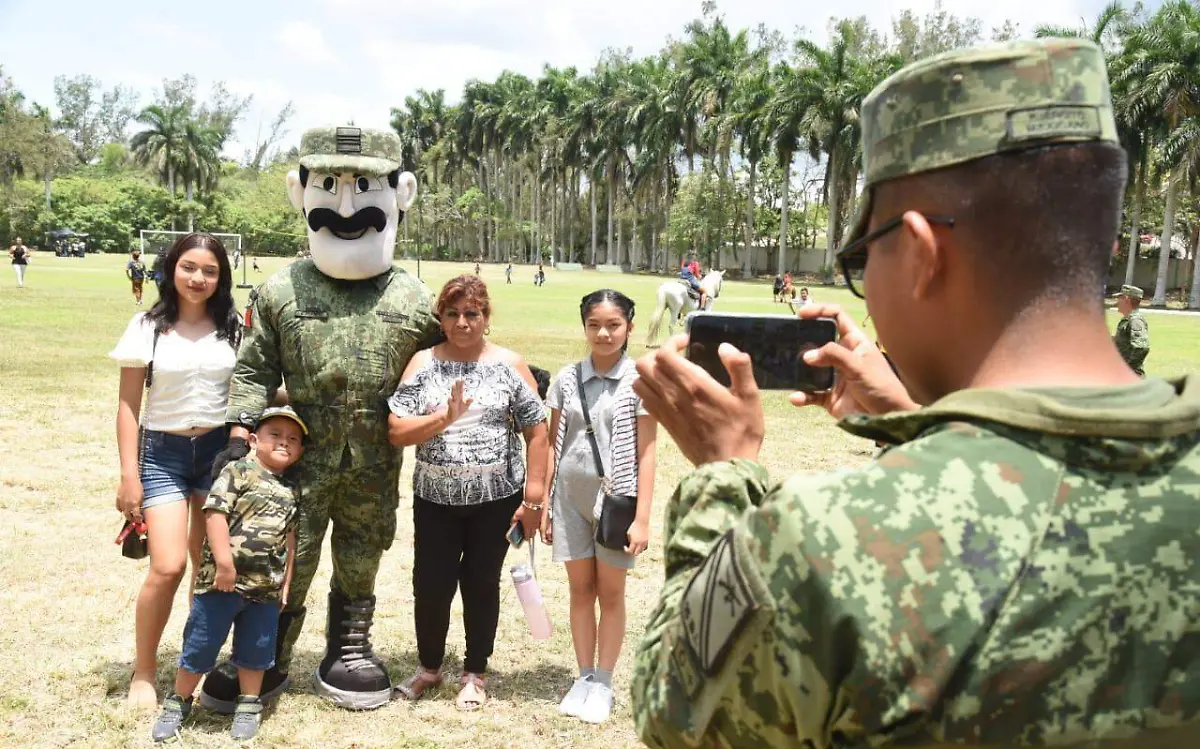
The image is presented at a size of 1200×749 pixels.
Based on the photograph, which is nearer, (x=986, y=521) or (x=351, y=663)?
(x=986, y=521)

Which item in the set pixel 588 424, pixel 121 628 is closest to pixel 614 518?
pixel 588 424

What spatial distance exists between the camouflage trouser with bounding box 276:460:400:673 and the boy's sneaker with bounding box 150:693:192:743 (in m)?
0.45

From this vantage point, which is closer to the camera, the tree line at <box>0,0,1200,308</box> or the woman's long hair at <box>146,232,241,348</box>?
the woman's long hair at <box>146,232,241,348</box>

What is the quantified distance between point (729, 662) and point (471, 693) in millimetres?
3464

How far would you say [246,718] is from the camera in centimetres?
397

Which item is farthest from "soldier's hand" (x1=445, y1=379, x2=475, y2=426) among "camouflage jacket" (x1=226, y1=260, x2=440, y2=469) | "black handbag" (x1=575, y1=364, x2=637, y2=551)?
"black handbag" (x1=575, y1=364, x2=637, y2=551)

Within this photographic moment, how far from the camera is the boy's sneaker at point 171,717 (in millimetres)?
3889

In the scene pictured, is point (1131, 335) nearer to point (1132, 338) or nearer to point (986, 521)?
point (1132, 338)

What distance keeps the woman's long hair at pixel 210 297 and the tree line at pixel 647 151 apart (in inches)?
1260

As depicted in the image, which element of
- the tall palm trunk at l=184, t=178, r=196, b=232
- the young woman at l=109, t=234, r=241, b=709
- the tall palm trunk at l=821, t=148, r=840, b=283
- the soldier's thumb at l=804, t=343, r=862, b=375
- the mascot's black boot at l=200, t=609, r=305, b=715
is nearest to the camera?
the soldier's thumb at l=804, t=343, r=862, b=375

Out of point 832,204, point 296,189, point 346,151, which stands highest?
point 832,204

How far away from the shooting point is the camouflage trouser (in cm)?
413

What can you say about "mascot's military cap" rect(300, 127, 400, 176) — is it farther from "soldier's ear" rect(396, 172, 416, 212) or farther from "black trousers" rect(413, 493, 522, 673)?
"black trousers" rect(413, 493, 522, 673)

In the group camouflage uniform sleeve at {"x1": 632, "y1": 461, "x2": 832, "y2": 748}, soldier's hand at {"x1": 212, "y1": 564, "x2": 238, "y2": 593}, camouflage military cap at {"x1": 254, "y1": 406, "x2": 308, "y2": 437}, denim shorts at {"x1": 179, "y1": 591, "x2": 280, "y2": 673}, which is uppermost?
camouflage uniform sleeve at {"x1": 632, "y1": 461, "x2": 832, "y2": 748}
